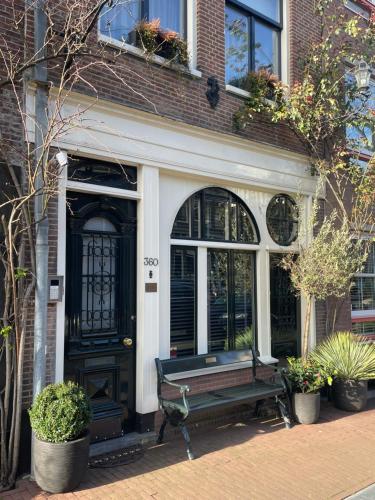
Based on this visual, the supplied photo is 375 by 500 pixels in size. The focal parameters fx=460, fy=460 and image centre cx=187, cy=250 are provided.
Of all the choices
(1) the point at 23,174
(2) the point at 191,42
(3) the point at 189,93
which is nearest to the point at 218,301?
(3) the point at 189,93

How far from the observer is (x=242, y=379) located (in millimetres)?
6730

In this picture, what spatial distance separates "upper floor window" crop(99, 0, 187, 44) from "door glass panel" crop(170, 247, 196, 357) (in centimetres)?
282

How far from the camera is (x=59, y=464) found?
3.97 meters

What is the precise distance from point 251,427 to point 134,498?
8.07ft

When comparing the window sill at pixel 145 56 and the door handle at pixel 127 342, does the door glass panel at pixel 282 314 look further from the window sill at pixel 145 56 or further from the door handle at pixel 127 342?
the window sill at pixel 145 56

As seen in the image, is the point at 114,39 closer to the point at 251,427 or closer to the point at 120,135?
the point at 120,135

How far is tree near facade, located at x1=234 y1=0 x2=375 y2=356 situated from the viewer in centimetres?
677

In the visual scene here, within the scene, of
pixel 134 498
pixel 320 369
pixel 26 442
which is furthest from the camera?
pixel 320 369

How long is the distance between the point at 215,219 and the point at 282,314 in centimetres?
212

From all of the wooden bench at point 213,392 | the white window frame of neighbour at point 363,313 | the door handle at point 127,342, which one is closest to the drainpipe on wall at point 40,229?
the door handle at point 127,342

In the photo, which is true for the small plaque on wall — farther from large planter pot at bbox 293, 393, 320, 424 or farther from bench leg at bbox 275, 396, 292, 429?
large planter pot at bbox 293, 393, 320, 424

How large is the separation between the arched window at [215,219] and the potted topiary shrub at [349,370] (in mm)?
2087

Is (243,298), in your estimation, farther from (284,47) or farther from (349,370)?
(284,47)

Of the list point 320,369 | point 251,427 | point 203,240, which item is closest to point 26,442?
point 251,427
